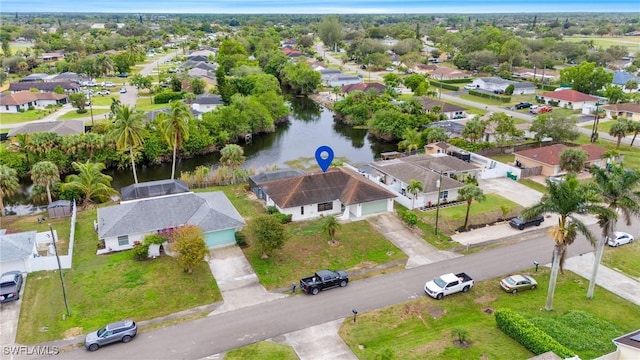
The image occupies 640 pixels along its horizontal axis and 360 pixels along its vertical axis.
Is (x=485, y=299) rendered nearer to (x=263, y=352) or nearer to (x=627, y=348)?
(x=627, y=348)

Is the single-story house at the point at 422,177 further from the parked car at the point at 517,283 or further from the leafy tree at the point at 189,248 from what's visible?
the leafy tree at the point at 189,248

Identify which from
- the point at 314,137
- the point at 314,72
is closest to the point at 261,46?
the point at 314,72

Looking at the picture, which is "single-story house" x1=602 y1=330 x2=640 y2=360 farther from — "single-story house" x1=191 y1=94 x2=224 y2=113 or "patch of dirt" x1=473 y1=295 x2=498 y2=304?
"single-story house" x1=191 y1=94 x2=224 y2=113

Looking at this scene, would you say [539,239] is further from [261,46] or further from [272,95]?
[261,46]

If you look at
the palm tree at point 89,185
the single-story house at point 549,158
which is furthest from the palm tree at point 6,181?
the single-story house at point 549,158

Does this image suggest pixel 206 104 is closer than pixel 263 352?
No

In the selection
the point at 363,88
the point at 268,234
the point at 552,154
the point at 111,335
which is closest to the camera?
the point at 111,335

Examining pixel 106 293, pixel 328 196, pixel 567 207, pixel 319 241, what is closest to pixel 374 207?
pixel 328 196
